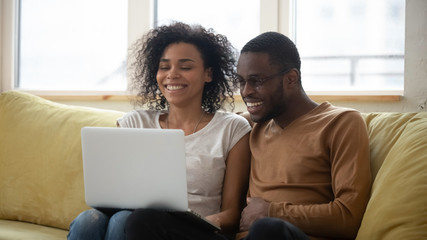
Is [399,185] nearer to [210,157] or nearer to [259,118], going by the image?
[259,118]

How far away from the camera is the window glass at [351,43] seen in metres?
2.50

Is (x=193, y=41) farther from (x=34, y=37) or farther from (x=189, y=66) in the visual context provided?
(x=34, y=37)

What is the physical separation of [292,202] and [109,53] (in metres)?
1.83

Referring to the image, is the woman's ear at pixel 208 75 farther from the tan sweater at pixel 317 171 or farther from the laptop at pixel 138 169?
the laptop at pixel 138 169

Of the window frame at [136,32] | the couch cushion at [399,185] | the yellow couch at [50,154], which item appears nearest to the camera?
the couch cushion at [399,185]

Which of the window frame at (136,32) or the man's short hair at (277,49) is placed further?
the window frame at (136,32)

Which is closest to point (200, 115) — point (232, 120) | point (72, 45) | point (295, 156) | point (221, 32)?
point (232, 120)

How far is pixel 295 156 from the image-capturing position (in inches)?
62.5

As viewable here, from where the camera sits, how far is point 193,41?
194cm

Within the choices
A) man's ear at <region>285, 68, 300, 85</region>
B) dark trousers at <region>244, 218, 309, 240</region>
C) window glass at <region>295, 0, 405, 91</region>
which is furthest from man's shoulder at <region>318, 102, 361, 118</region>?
window glass at <region>295, 0, 405, 91</region>

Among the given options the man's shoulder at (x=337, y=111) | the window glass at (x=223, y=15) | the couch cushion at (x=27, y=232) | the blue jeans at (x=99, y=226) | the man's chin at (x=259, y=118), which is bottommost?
the couch cushion at (x=27, y=232)

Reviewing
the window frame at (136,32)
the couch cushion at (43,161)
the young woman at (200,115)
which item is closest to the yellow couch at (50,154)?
the couch cushion at (43,161)

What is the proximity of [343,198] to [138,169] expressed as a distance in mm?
529

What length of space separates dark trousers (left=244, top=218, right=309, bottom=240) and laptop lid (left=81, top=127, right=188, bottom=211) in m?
0.21
